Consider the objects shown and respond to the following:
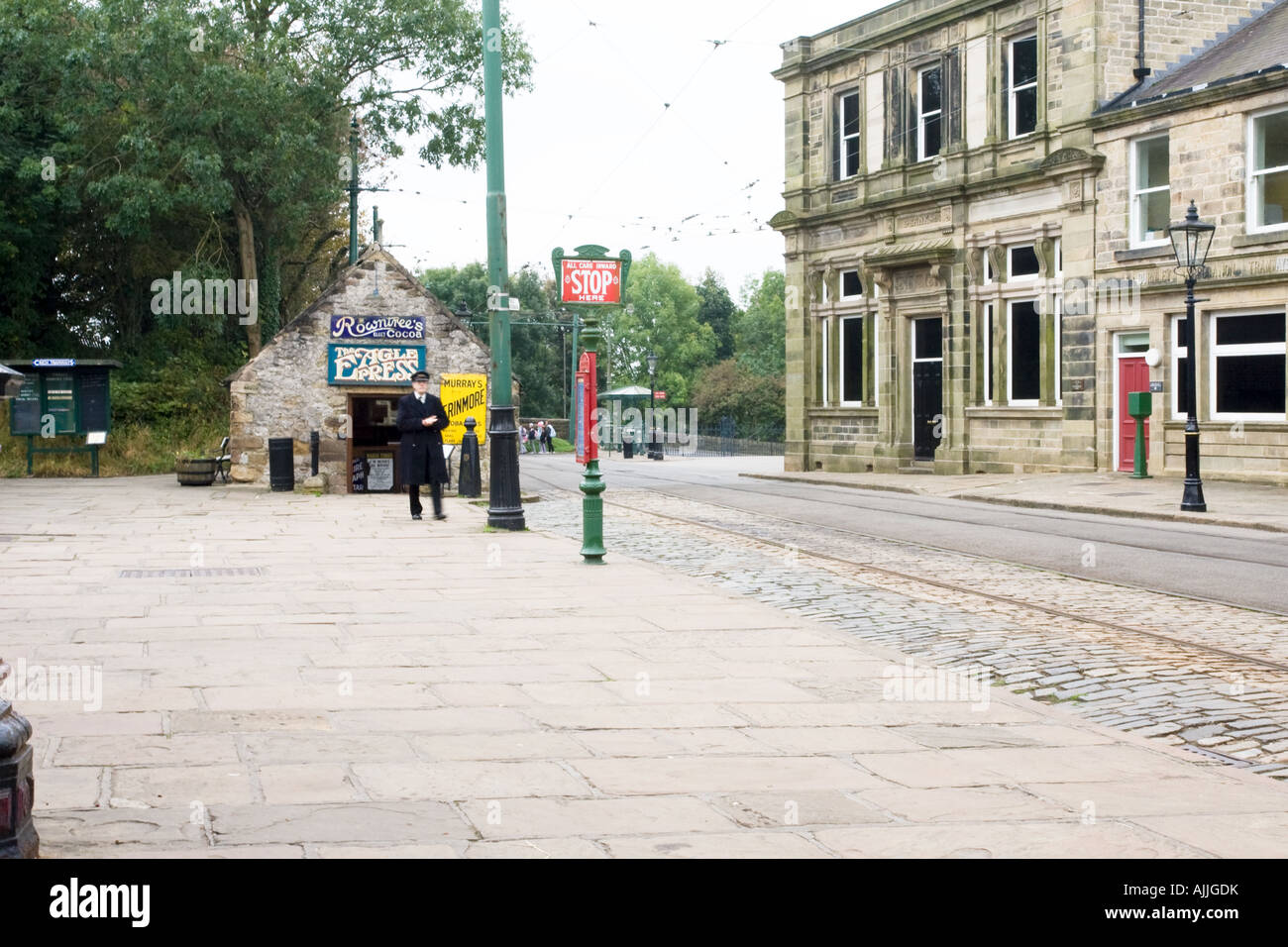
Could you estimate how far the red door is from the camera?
26.3 metres

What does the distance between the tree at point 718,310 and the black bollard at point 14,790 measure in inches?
4227

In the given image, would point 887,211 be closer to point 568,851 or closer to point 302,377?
point 302,377

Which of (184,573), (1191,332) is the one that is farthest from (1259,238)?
(184,573)

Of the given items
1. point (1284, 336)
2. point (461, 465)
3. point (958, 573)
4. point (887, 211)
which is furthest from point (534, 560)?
point (887, 211)

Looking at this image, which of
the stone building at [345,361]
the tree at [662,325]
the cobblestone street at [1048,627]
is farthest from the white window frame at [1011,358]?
the tree at [662,325]

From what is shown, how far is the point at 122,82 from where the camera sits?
1336 inches

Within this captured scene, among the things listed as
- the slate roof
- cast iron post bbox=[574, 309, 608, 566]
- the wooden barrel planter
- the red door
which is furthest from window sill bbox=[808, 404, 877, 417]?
cast iron post bbox=[574, 309, 608, 566]

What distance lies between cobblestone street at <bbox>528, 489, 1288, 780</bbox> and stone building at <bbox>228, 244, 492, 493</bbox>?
998cm

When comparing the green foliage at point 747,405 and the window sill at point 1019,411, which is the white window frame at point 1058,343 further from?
the green foliage at point 747,405

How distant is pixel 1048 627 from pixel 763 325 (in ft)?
324

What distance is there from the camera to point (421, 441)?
62.3 feet

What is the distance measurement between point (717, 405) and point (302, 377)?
137 ft

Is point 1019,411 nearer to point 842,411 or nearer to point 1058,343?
point 1058,343

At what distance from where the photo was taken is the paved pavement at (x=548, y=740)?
15.9 feet
